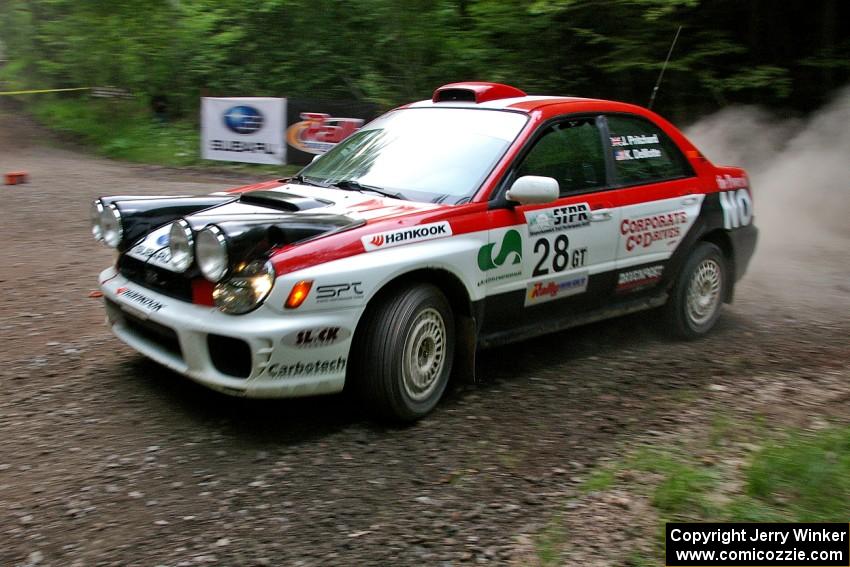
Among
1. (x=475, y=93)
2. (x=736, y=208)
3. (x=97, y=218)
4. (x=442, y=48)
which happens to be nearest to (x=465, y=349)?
(x=475, y=93)

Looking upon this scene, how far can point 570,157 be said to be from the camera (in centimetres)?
514

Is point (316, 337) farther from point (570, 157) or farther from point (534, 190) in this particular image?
point (570, 157)

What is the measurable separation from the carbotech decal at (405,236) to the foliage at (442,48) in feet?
30.9

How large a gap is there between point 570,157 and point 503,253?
914mm

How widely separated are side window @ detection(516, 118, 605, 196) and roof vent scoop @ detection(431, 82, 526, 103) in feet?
1.80

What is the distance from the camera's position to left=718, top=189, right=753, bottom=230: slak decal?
6.12 meters

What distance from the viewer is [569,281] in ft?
16.6

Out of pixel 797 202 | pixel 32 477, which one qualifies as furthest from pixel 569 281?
pixel 797 202

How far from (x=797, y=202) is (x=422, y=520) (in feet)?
34.0

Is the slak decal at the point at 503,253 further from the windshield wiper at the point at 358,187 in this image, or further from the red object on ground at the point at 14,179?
the red object on ground at the point at 14,179

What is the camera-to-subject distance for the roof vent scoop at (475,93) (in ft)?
17.8

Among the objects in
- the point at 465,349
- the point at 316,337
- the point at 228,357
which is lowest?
the point at 465,349

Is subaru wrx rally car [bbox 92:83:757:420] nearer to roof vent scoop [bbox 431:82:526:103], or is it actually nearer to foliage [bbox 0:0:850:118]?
roof vent scoop [bbox 431:82:526:103]

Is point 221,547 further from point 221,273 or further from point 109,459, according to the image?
point 221,273
